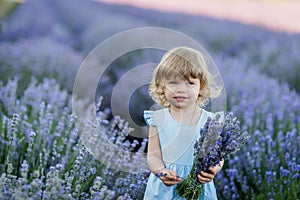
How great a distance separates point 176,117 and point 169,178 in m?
0.27

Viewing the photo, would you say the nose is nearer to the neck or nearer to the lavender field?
the neck

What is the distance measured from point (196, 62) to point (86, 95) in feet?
8.34

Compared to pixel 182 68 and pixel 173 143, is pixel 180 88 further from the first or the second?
pixel 173 143

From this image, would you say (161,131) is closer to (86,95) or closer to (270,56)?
(86,95)

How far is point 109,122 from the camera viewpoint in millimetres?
3963

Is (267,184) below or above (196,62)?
below

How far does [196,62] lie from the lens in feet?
6.28

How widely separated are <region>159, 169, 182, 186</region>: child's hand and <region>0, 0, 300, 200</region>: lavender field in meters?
0.20

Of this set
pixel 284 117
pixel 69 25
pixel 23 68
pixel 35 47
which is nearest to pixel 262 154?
pixel 284 117

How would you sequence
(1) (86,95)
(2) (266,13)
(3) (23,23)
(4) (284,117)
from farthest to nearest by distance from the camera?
(2) (266,13), (3) (23,23), (1) (86,95), (4) (284,117)

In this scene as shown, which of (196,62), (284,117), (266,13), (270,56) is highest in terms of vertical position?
(266,13)

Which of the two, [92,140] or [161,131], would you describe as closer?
[161,131]

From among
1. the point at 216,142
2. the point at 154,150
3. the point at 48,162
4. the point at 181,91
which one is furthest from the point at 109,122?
the point at 216,142

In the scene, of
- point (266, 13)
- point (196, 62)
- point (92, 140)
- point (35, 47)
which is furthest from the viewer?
point (266, 13)
